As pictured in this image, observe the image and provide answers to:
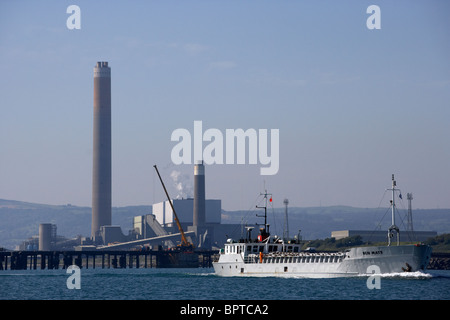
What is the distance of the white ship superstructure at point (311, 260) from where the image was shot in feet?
297

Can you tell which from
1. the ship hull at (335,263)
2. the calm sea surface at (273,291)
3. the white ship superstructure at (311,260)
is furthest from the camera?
the white ship superstructure at (311,260)

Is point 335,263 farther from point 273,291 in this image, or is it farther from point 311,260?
point 273,291

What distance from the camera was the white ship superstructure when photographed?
90500 mm

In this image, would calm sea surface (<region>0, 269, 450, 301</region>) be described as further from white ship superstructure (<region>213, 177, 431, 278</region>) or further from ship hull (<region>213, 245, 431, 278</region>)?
white ship superstructure (<region>213, 177, 431, 278</region>)

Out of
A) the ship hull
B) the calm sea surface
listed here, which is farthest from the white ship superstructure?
the calm sea surface

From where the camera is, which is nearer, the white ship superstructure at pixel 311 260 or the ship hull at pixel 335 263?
the ship hull at pixel 335 263

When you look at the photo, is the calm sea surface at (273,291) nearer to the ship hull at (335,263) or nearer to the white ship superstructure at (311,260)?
the ship hull at (335,263)

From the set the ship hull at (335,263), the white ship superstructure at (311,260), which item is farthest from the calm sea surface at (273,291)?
the white ship superstructure at (311,260)

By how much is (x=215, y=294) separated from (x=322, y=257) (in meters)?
25.5
